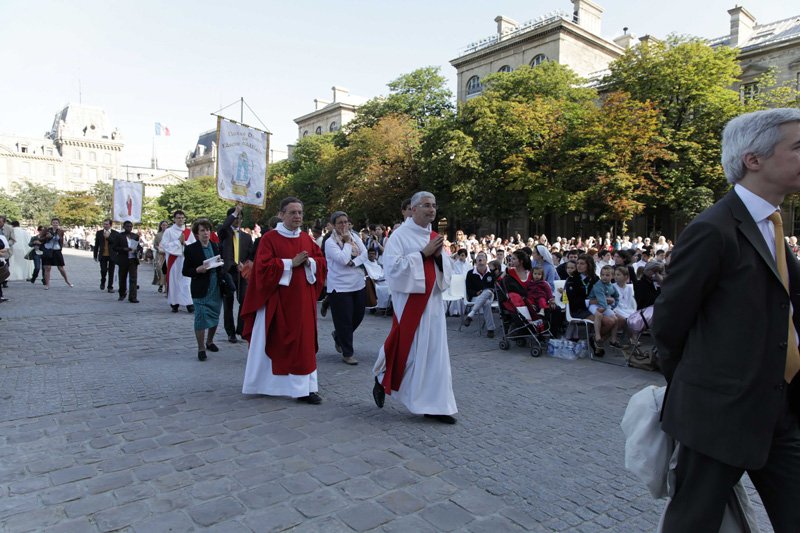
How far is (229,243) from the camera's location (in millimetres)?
8016

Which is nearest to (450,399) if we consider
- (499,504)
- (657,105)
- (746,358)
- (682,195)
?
(499,504)

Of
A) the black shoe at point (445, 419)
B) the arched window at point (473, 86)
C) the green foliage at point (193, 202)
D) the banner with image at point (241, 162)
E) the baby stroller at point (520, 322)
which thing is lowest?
the black shoe at point (445, 419)

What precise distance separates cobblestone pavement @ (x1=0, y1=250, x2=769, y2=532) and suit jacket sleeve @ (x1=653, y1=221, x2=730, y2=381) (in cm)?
155

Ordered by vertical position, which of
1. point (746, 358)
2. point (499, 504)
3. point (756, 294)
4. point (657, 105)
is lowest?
point (499, 504)

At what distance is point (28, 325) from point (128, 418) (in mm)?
6049

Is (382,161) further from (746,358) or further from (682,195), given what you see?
(746,358)

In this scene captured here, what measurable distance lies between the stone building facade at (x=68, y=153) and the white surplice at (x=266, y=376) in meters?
118

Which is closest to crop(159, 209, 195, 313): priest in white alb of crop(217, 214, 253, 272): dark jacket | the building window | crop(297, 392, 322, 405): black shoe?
crop(217, 214, 253, 272): dark jacket

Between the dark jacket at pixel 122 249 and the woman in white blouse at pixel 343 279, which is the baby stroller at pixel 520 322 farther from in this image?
the dark jacket at pixel 122 249

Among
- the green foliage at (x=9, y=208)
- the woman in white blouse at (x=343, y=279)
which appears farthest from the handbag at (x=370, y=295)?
the green foliage at (x=9, y=208)

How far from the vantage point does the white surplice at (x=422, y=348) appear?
4656 mm

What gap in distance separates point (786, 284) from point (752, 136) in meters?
0.54

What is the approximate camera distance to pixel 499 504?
3.20m

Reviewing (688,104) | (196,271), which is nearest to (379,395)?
(196,271)
